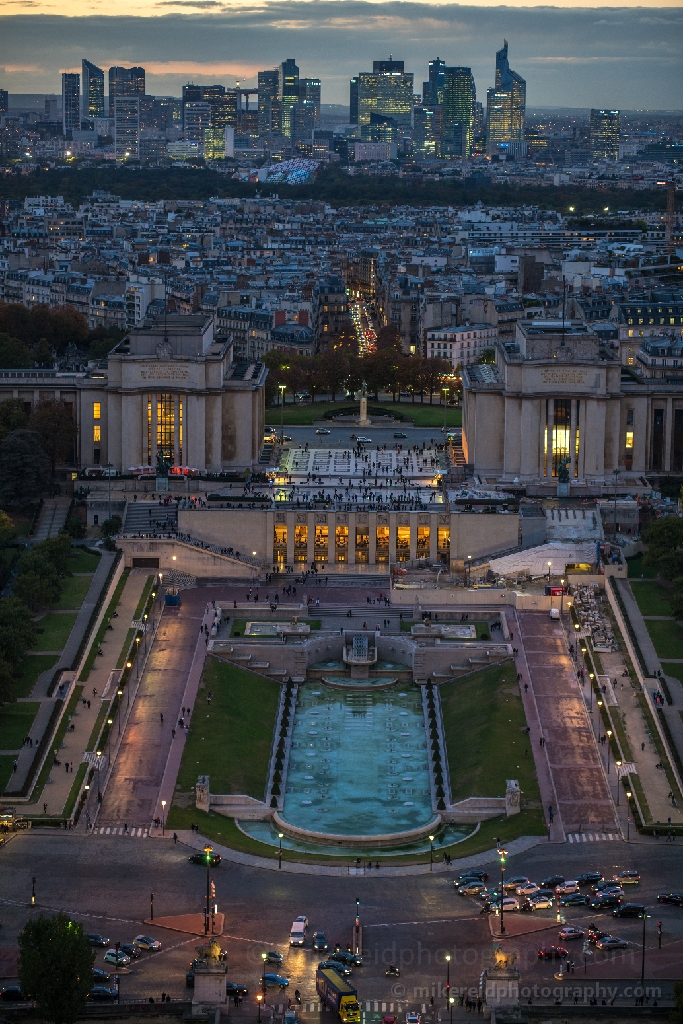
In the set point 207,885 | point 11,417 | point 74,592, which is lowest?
point 207,885

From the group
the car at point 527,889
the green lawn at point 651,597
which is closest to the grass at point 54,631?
the green lawn at point 651,597

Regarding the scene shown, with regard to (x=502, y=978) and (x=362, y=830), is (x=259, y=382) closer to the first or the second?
(x=362, y=830)

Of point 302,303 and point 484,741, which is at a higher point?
point 302,303

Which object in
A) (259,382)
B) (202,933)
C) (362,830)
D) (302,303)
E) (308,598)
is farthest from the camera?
(302,303)

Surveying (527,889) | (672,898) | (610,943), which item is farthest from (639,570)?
(610,943)

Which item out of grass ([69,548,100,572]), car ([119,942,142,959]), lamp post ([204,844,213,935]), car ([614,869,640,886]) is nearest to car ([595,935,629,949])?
car ([614,869,640,886])

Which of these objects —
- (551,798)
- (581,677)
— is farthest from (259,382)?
(551,798)

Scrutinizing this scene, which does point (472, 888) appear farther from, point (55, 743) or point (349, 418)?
point (349, 418)
